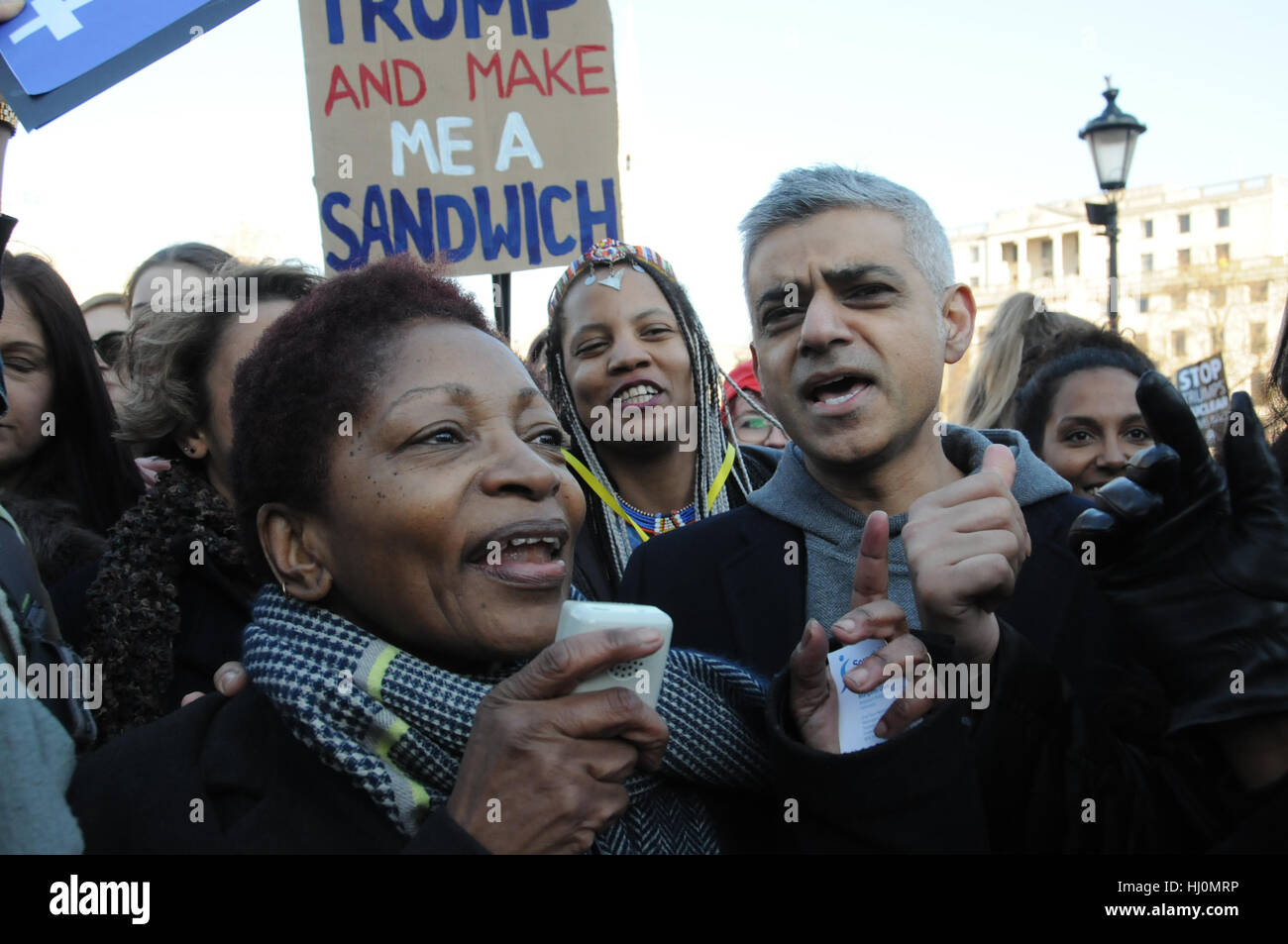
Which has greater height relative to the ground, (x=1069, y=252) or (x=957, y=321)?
(x=1069, y=252)

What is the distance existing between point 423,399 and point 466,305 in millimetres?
325

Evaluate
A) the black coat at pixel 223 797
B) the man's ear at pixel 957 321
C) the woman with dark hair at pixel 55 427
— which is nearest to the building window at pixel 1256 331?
the man's ear at pixel 957 321

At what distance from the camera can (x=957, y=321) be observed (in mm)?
2721

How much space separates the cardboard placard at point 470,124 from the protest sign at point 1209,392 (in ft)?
8.31

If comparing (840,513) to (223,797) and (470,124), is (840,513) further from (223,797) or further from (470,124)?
(470,124)

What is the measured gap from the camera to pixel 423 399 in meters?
1.94

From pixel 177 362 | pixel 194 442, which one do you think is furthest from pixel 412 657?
pixel 177 362

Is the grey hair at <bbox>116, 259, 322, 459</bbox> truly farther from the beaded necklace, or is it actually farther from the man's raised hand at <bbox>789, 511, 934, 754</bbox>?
the man's raised hand at <bbox>789, 511, 934, 754</bbox>

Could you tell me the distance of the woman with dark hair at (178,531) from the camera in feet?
8.55

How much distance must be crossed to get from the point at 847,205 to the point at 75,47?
213cm

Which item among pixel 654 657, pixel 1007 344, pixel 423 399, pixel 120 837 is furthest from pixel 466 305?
pixel 1007 344
